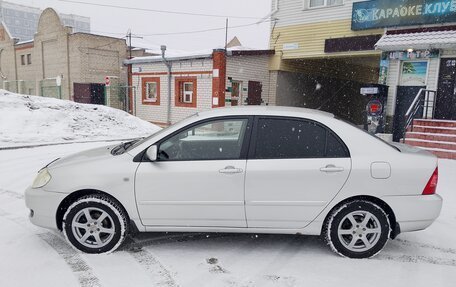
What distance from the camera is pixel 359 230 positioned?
3740 millimetres

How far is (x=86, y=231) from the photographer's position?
3822 millimetres

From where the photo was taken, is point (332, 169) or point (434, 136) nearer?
point (332, 169)

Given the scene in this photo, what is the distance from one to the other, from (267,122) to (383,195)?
1.40m

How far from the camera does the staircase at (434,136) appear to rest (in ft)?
32.6

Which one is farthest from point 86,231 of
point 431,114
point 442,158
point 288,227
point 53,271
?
point 431,114

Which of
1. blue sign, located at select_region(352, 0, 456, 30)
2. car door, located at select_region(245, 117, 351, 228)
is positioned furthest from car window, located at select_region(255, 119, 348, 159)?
blue sign, located at select_region(352, 0, 456, 30)

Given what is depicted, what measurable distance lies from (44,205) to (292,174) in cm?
264

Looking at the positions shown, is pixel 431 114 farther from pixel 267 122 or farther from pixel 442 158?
pixel 267 122

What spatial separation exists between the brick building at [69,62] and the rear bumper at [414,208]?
24.7 m

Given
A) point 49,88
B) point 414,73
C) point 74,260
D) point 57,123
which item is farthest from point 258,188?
point 49,88

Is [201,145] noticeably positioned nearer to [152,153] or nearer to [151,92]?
[152,153]

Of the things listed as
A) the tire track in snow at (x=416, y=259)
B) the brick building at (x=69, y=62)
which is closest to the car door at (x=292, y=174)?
the tire track in snow at (x=416, y=259)

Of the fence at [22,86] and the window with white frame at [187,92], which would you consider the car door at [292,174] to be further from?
the fence at [22,86]

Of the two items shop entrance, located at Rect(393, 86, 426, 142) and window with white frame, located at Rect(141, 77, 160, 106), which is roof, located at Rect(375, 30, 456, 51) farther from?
window with white frame, located at Rect(141, 77, 160, 106)
